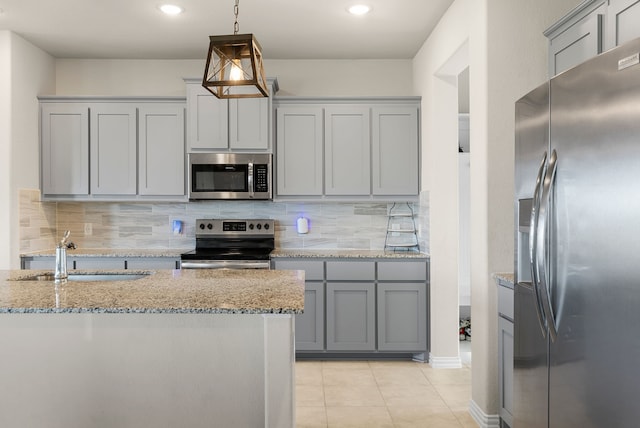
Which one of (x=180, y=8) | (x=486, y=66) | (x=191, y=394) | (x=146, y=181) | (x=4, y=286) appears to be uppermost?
(x=180, y=8)

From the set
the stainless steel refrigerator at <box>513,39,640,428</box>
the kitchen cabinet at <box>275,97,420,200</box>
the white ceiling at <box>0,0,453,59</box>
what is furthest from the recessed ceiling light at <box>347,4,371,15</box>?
the stainless steel refrigerator at <box>513,39,640,428</box>

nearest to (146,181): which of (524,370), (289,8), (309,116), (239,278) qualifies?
(309,116)

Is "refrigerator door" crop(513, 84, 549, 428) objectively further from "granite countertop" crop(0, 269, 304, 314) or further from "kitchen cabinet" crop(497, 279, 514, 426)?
"granite countertop" crop(0, 269, 304, 314)

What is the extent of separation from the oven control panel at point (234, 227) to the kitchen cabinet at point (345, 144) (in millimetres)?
413

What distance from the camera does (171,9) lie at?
3496mm

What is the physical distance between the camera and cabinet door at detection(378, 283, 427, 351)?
4117 mm

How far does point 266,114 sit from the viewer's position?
4250 mm

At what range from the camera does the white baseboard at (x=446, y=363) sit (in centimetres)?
402

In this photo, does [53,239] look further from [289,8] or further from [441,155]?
[441,155]

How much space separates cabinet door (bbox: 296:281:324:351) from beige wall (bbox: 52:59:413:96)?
1812 millimetres

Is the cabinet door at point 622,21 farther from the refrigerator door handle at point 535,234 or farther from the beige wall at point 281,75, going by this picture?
the beige wall at point 281,75

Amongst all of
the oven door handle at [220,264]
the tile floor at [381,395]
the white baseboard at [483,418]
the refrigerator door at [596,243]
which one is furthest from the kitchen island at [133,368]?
the oven door handle at [220,264]

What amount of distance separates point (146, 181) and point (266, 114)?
1191mm

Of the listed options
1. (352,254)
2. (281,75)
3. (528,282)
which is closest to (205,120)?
(281,75)
